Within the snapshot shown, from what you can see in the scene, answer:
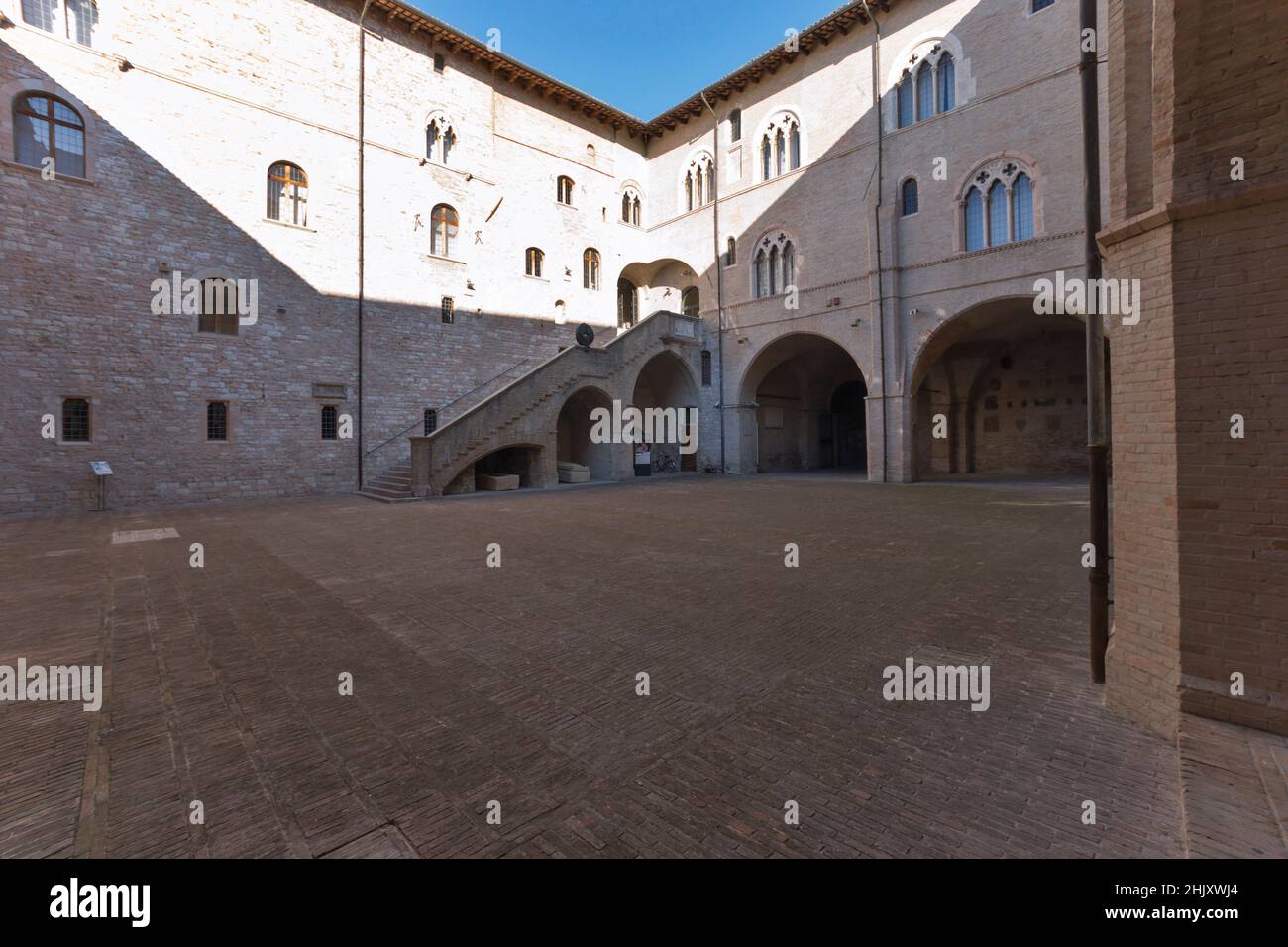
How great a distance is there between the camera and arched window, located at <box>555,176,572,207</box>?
2781cm

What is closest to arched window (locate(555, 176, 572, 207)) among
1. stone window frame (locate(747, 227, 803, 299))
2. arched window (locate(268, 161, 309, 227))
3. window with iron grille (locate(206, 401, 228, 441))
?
stone window frame (locate(747, 227, 803, 299))

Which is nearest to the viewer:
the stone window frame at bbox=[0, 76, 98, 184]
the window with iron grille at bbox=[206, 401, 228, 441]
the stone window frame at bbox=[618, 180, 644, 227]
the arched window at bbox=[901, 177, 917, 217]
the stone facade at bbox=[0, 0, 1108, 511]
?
the stone window frame at bbox=[0, 76, 98, 184]

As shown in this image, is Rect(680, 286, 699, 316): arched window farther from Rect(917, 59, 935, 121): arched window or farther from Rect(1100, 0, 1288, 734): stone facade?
Rect(1100, 0, 1288, 734): stone facade

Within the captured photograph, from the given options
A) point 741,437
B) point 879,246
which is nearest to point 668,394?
point 741,437

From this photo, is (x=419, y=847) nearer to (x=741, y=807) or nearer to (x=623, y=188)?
(x=741, y=807)

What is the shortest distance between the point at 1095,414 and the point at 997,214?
19735 mm

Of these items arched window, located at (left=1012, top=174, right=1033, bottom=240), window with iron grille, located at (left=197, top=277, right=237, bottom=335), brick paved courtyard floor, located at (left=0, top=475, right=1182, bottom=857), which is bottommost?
brick paved courtyard floor, located at (left=0, top=475, right=1182, bottom=857)

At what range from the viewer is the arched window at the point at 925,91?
20.9 m

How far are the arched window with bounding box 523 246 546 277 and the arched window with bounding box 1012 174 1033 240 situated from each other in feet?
62.3

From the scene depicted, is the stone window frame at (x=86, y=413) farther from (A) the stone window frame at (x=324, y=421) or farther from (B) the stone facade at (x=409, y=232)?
(A) the stone window frame at (x=324, y=421)

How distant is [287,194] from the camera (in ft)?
65.0

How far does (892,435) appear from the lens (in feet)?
71.1

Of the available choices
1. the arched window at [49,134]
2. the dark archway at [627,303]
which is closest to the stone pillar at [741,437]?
the dark archway at [627,303]
